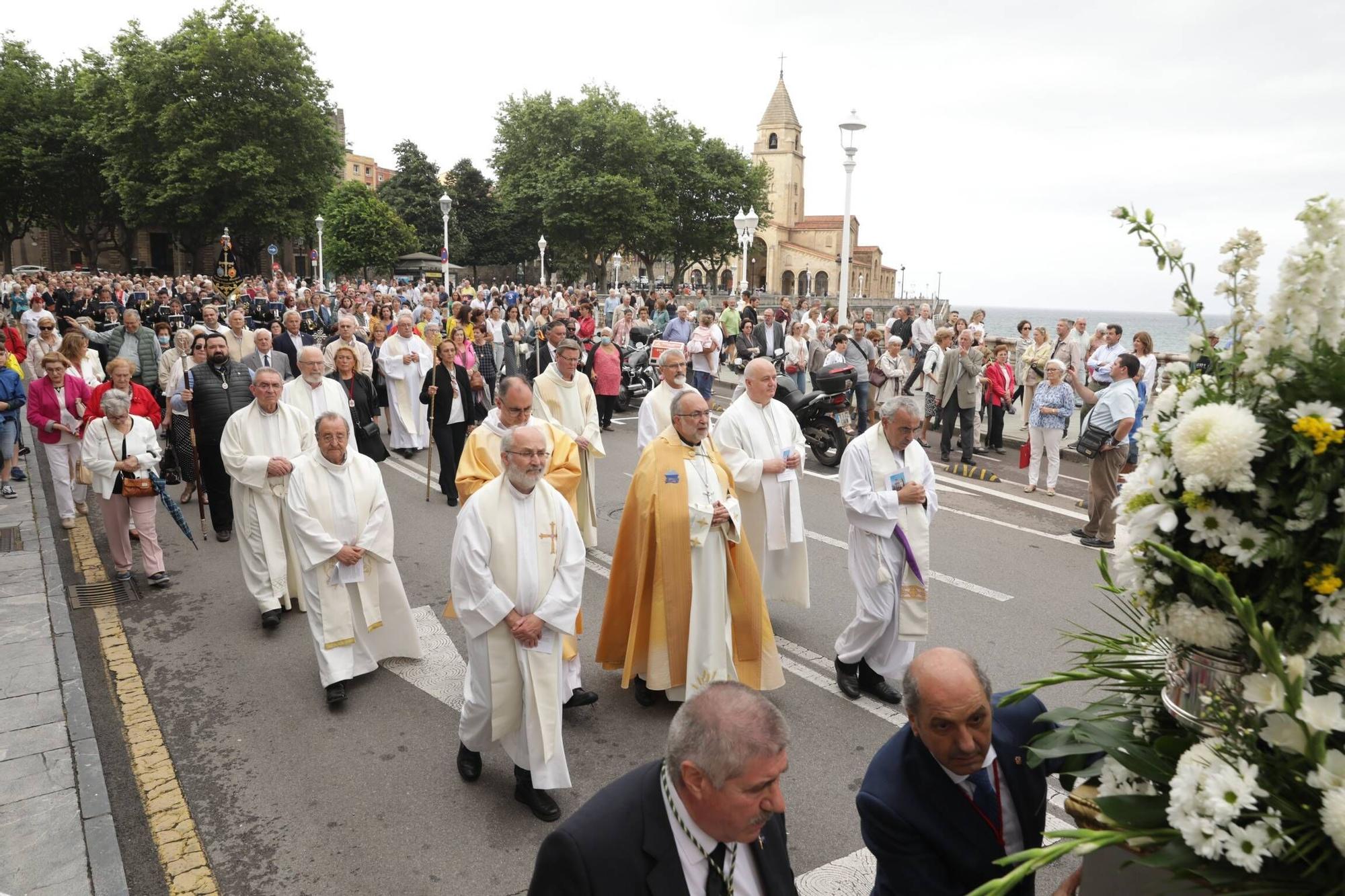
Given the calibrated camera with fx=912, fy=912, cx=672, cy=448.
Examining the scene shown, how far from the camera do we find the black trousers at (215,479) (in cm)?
894

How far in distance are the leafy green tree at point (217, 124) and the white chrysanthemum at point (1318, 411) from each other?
49158 millimetres

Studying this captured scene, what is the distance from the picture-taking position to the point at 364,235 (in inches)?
2485

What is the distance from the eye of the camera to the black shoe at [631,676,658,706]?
18.0 feet

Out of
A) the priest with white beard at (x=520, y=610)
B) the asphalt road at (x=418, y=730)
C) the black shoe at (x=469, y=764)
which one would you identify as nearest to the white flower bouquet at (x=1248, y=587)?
the asphalt road at (x=418, y=730)

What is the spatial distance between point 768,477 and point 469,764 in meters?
2.79

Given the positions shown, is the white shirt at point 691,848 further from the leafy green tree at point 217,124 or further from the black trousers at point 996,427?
the leafy green tree at point 217,124

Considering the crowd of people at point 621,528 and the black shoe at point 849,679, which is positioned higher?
the crowd of people at point 621,528

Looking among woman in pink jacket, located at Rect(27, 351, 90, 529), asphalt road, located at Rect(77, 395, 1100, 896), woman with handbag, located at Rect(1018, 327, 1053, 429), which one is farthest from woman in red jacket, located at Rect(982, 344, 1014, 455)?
woman in pink jacket, located at Rect(27, 351, 90, 529)

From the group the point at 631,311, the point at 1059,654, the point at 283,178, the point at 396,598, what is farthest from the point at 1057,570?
the point at 283,178

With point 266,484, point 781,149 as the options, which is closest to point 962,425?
point 266,484

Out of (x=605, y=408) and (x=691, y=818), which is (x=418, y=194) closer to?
(x=605, y=408)

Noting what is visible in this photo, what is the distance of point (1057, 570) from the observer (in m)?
8.23

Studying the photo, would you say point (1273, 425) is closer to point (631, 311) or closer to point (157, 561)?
point (157, 561)

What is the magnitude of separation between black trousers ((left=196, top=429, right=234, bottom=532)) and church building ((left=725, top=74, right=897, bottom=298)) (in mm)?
82390
